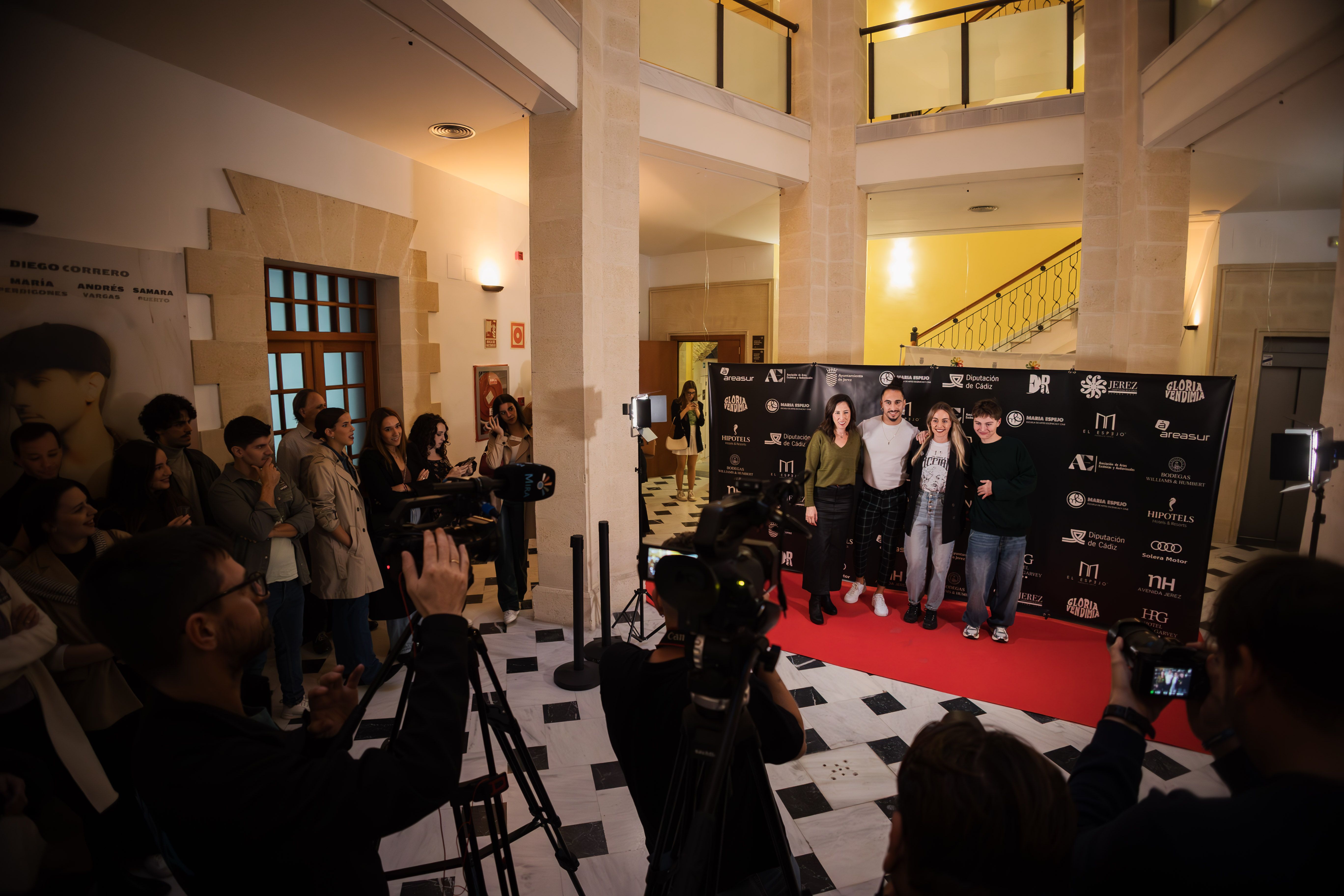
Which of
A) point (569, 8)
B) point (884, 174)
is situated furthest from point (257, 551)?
point (884, 174)

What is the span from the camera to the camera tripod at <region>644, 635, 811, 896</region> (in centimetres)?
102

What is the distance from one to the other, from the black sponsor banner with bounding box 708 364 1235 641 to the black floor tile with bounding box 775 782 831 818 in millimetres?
1478

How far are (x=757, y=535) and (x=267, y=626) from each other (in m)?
3.47

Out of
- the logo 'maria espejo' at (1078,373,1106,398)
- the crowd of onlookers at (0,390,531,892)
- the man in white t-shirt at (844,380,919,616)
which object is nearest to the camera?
the crowd of onlookers at (0,390,531,892)

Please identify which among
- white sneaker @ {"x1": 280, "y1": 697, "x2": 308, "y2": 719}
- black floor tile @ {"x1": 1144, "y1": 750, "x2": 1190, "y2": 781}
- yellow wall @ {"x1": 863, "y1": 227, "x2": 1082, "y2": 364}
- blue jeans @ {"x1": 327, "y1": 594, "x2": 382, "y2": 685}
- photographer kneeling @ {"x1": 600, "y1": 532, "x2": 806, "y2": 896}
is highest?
yellow wall @ {"x1": 863, "y1": 227, "x2": 1082, "y2": 364}

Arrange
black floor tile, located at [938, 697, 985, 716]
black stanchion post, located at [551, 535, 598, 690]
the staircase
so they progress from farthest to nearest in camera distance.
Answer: the staircase
black stanchion post, located at [551, 535, 598, 690]
black floor tile, located at [938, 697, 985, 716]

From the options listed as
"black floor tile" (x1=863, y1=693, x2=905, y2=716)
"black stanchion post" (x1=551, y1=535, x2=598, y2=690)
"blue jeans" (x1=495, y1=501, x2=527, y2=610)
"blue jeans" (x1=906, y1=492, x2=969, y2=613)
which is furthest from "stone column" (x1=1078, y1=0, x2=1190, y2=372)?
"blue jeans" (x1=495, y1=501, x2=527, y2=610)

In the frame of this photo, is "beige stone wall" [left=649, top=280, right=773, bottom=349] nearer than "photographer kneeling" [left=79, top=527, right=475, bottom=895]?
No

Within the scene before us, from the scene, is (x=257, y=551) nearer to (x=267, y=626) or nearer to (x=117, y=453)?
(x=117, y=453)

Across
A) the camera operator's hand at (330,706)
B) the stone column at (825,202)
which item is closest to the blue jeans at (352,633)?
the camera operator's hand at (330,706)

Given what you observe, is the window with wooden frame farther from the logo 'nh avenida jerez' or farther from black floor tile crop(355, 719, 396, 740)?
the logo 'nh avenida jerez'

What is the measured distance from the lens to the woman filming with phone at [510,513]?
4453 millimetres

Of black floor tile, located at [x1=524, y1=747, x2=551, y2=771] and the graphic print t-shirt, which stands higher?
the graphic print t-shirt

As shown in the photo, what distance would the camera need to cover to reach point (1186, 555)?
408 centimetres
